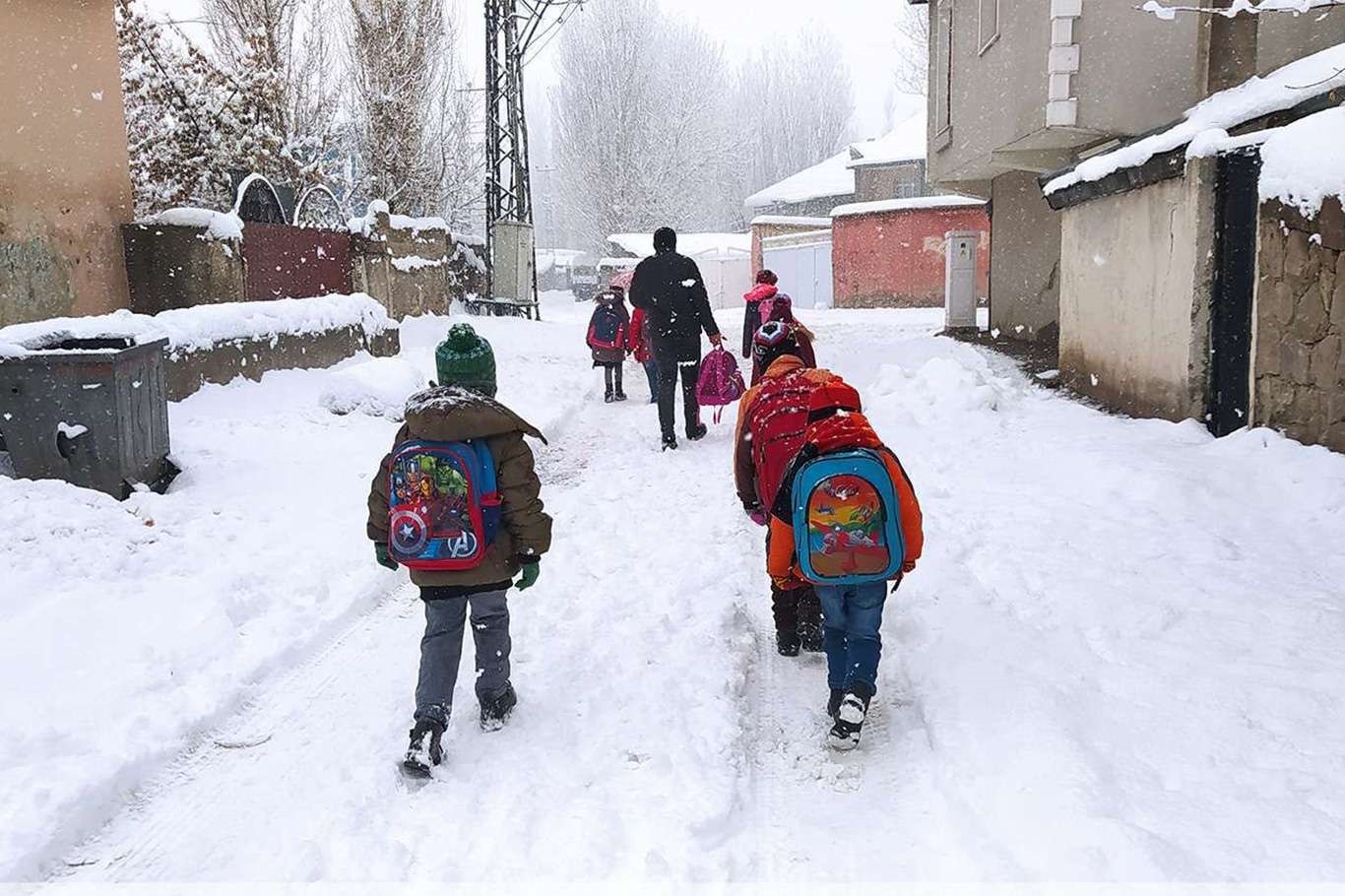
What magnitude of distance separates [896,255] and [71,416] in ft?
89.6

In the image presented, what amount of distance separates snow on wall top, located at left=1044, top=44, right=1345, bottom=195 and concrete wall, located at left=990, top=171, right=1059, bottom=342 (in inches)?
262

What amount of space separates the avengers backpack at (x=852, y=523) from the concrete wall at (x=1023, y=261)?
12.6m

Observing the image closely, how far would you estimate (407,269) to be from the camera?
17484mm

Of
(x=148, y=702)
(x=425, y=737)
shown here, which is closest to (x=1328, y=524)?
(x=425, y=737)

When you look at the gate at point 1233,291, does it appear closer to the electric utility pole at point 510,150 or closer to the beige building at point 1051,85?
the beige building at point 1051,85

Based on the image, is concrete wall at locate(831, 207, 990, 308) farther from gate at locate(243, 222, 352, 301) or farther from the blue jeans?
the blue jeans

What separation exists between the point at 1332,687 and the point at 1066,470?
2.96 metres

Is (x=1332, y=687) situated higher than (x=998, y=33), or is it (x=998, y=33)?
(x=998, y=33)

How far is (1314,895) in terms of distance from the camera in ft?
8.06

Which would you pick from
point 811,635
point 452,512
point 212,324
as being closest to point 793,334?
point 811,635

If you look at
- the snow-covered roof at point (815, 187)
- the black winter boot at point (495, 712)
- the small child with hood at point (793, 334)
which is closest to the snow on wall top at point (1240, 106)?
the small child with hood at point (793, 334)

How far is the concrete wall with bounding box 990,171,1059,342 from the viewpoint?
49.6 ft

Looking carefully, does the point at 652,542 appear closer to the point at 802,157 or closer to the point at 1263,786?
the point at 1263,786

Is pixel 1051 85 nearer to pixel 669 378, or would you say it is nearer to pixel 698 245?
pixel 669 378
